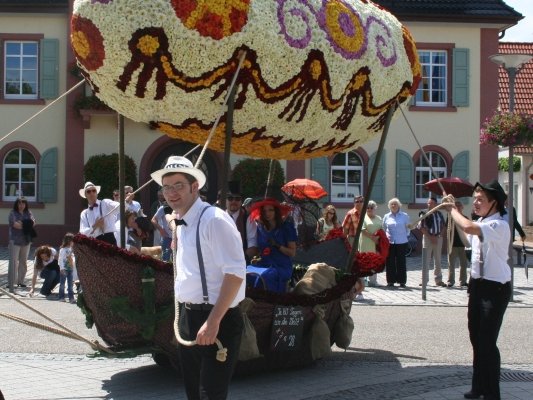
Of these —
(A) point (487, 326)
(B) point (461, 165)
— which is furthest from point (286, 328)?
(B) point (461, 165)

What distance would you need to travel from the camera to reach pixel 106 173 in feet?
77.8

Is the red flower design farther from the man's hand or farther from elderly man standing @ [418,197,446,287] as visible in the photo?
elderly man standing @ [418,197,446,287]

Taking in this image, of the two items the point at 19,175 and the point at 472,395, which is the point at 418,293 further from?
the point at 19,175

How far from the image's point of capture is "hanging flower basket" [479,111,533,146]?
16.2m

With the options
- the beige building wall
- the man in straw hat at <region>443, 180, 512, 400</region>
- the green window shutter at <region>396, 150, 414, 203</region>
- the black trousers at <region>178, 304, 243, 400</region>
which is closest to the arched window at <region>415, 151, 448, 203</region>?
the green window shutter at <region>396, 150, 414, 203</region>

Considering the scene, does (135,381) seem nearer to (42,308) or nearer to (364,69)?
(364,69)

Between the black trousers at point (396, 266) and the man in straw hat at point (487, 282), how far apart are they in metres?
9.18

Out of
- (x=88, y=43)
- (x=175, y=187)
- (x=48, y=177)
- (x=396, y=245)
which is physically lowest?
(x=396, y=245)

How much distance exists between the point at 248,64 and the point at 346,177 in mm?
18876

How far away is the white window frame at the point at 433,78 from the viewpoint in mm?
25906

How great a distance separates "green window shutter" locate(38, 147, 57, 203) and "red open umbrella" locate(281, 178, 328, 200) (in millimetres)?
14625

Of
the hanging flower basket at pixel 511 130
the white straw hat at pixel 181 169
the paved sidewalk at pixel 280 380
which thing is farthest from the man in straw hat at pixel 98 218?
the hanging flower basket at pixel 511 130

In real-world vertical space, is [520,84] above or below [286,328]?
above

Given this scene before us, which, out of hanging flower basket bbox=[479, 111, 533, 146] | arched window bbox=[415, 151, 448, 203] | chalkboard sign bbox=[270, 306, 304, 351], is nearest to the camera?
chalkboard sign bbox=[270, 306, 304, 351]
